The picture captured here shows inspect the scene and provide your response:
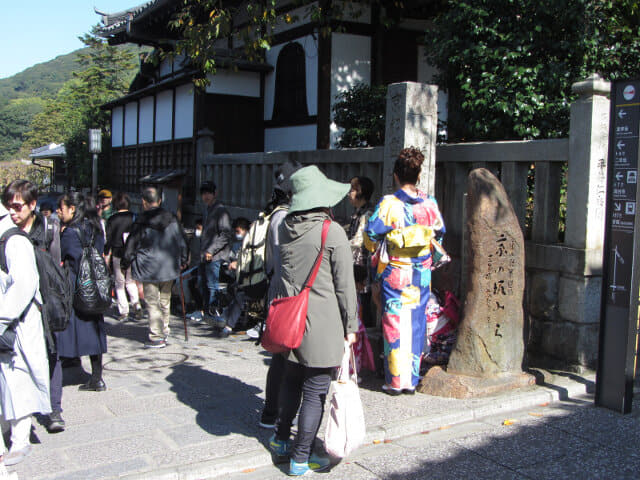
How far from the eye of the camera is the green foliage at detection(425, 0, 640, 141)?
713cm

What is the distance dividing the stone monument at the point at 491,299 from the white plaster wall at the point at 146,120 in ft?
42.0

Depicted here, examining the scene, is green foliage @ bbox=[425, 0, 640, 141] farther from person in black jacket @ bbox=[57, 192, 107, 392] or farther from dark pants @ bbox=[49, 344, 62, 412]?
dark pants @ bbox=[49, 344, 62, 412]

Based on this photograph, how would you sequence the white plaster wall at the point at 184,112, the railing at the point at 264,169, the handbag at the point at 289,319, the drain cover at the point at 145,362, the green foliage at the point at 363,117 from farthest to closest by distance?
the white plaster wall at the point at 184,112 → the green foliage at the point at 363,117 → the railing at the point at 264,169 → the drain cover at the point at 145,362 → the handbag at the point at 289,319

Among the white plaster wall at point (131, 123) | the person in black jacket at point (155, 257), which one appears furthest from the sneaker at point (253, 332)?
the white plaster wall at point (131, 123)

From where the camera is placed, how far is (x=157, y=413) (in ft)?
15.8

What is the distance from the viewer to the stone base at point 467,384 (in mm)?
5102

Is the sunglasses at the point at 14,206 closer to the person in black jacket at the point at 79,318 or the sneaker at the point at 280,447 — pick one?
the person in black jacket at the point at 79,318

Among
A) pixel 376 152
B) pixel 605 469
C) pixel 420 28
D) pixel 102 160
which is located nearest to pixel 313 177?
pixel 605 469

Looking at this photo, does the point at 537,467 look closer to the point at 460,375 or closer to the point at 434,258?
the point at 460,375

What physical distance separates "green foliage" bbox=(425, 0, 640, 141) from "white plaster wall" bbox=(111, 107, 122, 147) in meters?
13.8

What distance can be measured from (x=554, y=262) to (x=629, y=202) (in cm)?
110

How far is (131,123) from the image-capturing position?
18094mm

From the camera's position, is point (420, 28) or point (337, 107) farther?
point (420, 28)

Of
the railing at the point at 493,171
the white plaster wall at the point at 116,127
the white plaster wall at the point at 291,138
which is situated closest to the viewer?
the railing at the point at 493,171
